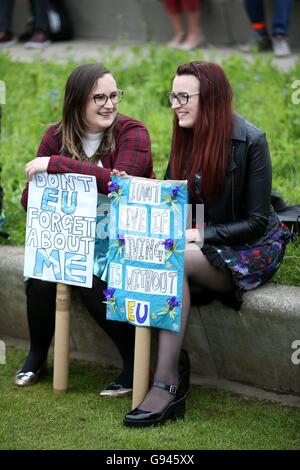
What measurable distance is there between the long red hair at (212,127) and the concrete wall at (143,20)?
4.49 m

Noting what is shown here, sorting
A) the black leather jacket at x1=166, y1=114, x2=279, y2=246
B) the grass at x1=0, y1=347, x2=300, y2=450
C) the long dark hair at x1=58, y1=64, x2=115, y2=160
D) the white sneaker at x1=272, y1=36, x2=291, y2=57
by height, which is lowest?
the grass at x1=0, y1=347, x2=300, y2=450

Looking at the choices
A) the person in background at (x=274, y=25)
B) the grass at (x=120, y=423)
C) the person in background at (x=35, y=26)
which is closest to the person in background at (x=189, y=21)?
the person in background at (x=274, y=25)

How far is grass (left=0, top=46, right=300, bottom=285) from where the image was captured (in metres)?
5.71

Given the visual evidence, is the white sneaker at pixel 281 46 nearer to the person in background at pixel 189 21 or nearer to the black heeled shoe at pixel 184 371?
the person in background at pixel 189 21

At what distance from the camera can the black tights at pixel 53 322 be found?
170 inches

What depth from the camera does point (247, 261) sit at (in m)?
4.16

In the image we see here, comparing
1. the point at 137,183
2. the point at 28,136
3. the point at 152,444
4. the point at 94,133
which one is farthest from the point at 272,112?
the point at 152,444

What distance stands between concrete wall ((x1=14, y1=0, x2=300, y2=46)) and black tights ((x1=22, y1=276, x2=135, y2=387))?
4.76 metres

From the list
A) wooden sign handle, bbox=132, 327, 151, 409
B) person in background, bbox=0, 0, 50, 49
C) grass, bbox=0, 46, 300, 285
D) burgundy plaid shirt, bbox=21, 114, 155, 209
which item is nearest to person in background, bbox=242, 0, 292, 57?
grass, bbox=0, 46, 300, 285

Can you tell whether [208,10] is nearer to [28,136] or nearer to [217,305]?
[28,136]

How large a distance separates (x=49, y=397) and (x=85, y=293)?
0.46m

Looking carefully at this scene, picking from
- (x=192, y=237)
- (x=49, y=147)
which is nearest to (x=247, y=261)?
(x=192, y=237)

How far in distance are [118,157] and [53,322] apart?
0.77 metres

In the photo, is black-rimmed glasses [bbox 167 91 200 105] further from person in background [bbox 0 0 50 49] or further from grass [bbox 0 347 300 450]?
person in background [bbox 0 0 50 49]
